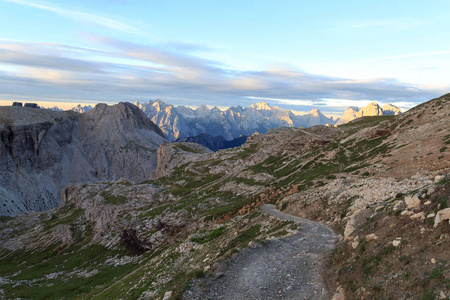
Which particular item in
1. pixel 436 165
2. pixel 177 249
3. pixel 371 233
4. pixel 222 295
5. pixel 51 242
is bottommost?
pixel 51 242

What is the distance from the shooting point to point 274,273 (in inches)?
896

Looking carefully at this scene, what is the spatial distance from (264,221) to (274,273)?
63.9 ft

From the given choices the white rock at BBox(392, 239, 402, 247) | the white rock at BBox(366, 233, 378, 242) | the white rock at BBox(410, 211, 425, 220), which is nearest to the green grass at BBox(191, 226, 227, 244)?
the white rock at BBox(366, 233, 378, 242)

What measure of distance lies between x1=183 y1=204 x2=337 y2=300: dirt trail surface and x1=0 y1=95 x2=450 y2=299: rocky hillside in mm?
781

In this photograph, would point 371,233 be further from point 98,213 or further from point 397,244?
point 98,213

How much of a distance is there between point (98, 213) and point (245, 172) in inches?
2875

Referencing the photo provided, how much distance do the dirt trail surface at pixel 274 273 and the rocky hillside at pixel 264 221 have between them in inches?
30.7

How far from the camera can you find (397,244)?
1808 cm

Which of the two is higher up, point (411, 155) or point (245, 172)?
point (411, 155)

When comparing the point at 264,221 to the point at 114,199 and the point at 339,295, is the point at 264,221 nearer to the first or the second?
the point at 339,295

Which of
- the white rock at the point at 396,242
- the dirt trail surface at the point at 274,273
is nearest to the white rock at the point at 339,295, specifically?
the dirt trail surface at the point at 274,273

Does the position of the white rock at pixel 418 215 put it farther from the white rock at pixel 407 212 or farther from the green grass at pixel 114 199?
the green grass at pixel 114 199

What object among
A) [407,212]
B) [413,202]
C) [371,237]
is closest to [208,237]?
[371,237]

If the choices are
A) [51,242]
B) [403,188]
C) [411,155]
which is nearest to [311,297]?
[403,188]
